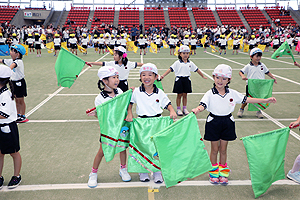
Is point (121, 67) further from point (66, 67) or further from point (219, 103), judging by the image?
point (219, 103)

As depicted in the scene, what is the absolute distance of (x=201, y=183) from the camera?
13.4 feet

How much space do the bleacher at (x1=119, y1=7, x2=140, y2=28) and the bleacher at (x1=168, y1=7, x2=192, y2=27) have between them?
6317 millimetres

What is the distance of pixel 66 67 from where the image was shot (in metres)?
5.20

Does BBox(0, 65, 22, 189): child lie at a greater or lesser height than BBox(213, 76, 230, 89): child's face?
lesser

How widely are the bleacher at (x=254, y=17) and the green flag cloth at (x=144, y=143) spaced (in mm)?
43724

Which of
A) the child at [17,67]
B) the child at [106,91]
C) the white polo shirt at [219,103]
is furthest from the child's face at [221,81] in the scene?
the child at [17,67]

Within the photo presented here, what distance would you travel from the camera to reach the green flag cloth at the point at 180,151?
10.4 feet

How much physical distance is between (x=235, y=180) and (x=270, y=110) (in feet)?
14.7

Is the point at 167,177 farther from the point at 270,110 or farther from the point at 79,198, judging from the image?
the point at 270,110

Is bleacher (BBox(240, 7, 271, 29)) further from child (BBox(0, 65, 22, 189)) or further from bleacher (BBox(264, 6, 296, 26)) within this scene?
child (BBox(0, 65, 22, 189))

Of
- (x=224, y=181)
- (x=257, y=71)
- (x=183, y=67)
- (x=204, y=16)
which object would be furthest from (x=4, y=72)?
(x=204, y=16)

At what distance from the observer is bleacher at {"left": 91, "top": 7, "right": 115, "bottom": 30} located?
1711 inches

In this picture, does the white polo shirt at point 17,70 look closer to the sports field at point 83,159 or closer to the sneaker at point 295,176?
the sports field at point 83,159

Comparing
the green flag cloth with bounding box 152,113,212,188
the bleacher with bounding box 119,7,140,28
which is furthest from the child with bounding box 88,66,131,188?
the bleacher with bounding box 119,7,140,28
